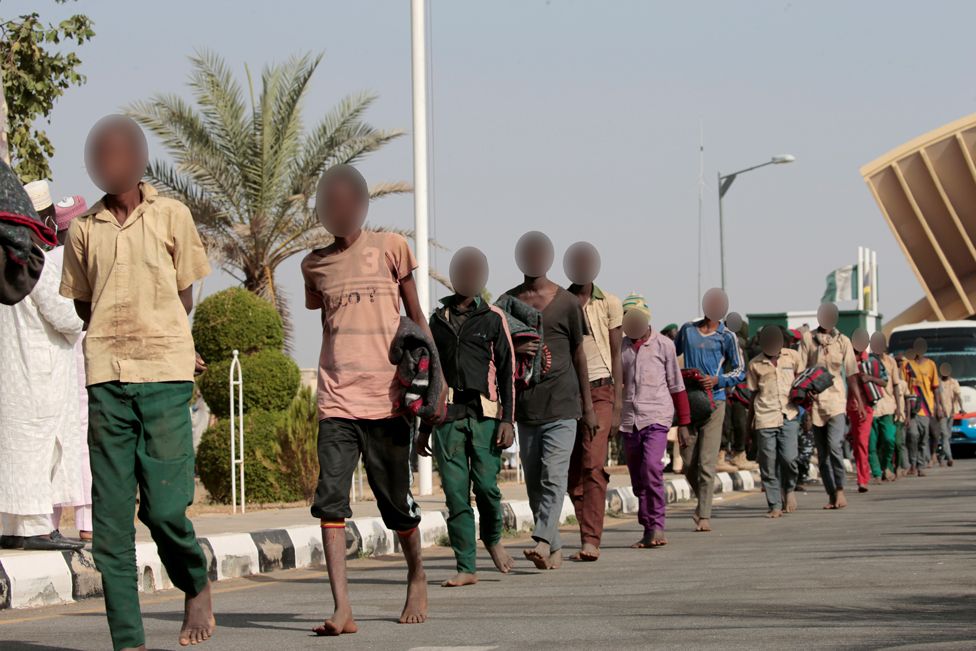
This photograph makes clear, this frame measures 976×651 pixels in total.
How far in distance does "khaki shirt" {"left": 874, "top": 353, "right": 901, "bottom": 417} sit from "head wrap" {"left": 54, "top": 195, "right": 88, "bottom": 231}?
43.8 ft

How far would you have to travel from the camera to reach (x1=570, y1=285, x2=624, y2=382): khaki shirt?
35.3 feet

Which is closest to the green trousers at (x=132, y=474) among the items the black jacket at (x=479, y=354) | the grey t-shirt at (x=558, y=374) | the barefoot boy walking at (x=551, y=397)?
the black jacket at (x=479, y=354)

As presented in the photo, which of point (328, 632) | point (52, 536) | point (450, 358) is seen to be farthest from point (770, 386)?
point (328, 632)

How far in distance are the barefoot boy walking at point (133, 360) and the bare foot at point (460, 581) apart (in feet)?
9.40

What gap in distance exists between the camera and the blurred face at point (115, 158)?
6.13 metres

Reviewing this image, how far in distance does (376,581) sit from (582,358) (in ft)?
6.16

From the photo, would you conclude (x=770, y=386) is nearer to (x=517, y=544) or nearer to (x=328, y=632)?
(x=517, y=544)

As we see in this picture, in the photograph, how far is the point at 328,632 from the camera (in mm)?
6730

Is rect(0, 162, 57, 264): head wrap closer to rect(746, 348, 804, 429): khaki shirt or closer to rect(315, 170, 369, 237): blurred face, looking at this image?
rect(315, 170, 369, 237): blurred face

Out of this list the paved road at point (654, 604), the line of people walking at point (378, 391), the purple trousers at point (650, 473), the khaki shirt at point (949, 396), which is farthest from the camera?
the khaki shirt at point (949, 396)

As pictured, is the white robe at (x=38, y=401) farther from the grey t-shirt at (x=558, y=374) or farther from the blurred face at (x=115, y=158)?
the blurred face at (x=115, y=158)

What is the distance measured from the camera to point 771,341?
15.7 m

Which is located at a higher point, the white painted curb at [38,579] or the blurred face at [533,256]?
the blurred face at [533,256]

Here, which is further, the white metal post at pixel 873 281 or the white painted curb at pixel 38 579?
the white metal post at pixel 873 281
